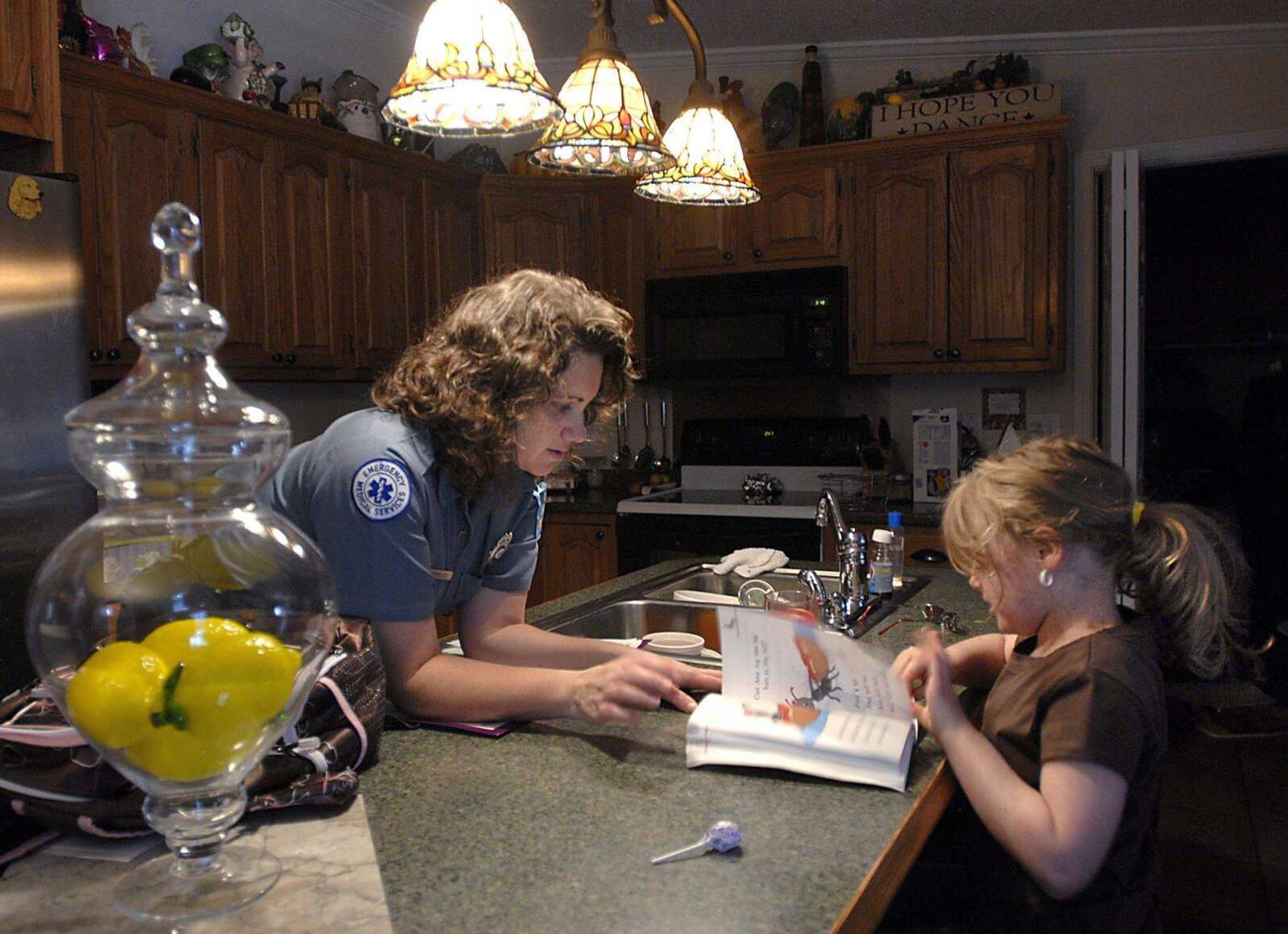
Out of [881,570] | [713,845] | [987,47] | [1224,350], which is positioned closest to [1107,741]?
[713,845]

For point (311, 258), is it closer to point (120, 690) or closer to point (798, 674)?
point (798, 674)

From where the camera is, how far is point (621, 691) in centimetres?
126

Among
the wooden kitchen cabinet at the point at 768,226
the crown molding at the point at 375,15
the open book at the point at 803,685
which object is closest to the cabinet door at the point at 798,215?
the wooden kitchen cabinet at the point at 768,226

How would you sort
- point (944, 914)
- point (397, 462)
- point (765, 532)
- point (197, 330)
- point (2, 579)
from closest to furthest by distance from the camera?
point (197, 330) < point (397, 462) < point (944, 914) < point (2, 579) < point (765, 532)

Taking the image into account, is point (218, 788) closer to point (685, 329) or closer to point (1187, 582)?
point (1187, 582)

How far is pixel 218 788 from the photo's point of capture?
80cm

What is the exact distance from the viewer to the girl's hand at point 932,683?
1.25 metres

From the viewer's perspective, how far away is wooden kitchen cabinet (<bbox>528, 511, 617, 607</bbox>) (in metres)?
3.90

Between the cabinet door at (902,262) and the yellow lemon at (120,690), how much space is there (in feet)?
11.4

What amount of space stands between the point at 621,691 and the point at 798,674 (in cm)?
23

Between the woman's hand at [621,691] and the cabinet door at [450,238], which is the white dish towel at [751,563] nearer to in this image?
the woman's hand at [621,691]

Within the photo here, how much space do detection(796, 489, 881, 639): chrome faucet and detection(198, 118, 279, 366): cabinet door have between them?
2079 mm

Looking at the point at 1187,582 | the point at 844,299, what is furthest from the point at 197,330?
the point at 844,299

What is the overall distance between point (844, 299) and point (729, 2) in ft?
3.86
